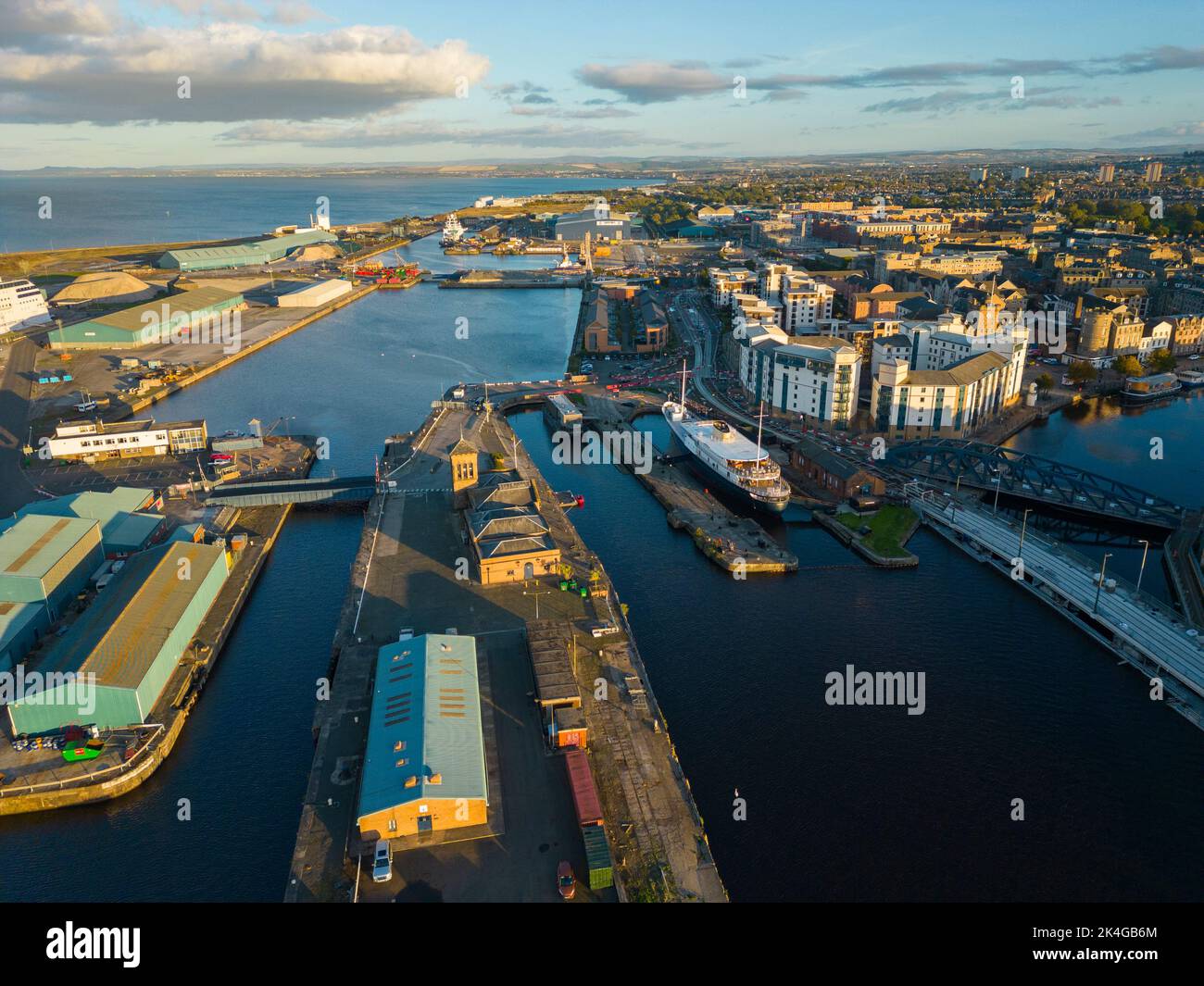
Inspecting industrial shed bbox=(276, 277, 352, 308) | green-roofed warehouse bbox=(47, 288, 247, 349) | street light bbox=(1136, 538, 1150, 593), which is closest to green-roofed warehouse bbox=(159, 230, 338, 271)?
industrial shed bbox=(276, 277, 352, 308)

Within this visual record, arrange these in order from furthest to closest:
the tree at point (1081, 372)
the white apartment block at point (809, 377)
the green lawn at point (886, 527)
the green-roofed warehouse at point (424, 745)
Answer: the tree at point (1081, 372), the white apartment block at point (809, 377), the green lawn at point (886, 527), the green-roofed warehouse at point (424, 745)

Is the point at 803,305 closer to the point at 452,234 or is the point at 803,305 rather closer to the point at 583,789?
the point at 583,789

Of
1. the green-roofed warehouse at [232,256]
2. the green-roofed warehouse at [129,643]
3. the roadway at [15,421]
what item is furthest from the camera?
the green-roofed warehouse at [232,256]

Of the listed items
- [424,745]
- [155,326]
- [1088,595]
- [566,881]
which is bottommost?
[566,881]

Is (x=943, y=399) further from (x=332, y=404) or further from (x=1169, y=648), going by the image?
(x=332, y=404)

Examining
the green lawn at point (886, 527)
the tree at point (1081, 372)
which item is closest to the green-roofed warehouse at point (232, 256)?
the green lawn at point (886, 527)

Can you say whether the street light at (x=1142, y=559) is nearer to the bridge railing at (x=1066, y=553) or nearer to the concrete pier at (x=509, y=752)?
the bridge railing at (x=1066, y=553)

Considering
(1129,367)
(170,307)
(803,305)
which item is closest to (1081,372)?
(1129,367)
